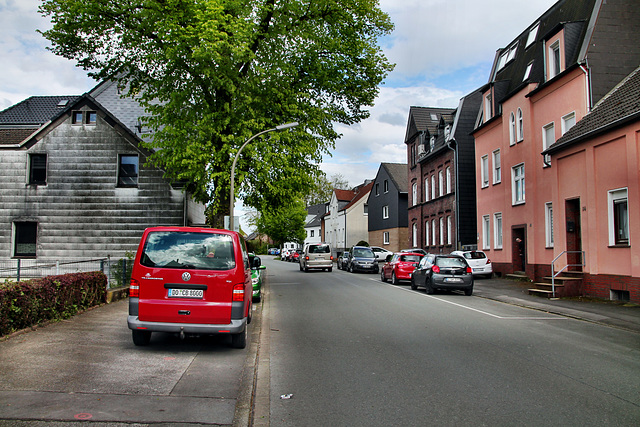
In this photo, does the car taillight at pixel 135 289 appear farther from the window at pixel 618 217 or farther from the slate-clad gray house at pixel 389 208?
the slate-clad gray house at pixel 389 208

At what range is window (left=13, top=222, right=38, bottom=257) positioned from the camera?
969 inches

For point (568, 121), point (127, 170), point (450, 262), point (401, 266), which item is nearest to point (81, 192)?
point (127, 170)

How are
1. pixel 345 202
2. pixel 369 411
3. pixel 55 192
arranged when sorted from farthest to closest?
pixel 345 202, pixel 55 192, pixel 369 411

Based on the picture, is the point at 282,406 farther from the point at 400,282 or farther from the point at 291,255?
the point at 291,255

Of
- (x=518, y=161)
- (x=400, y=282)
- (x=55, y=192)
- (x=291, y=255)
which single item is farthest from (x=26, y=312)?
(x=291, y=255)

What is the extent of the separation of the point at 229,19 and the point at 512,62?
17.0 m

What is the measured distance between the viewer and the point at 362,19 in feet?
72.9

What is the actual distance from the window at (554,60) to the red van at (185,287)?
18.2 metres

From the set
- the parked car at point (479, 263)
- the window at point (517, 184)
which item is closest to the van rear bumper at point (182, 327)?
the window at point (517, 184)

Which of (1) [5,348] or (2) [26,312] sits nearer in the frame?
(1) [5,348]

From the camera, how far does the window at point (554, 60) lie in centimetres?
2156

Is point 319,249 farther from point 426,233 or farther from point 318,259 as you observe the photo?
point 426,233

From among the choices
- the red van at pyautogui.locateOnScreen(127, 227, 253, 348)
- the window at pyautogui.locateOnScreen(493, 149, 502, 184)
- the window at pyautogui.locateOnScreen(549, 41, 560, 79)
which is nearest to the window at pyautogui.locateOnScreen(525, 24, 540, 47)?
the window at pyautogui.locateOnScreen(549, 41, 560, 79)

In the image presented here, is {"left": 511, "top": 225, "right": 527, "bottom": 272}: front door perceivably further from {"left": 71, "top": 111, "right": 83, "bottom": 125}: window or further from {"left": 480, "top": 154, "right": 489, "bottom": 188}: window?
{"left": 71, "top": 111, "right": 83, "bottom": 125}: window
